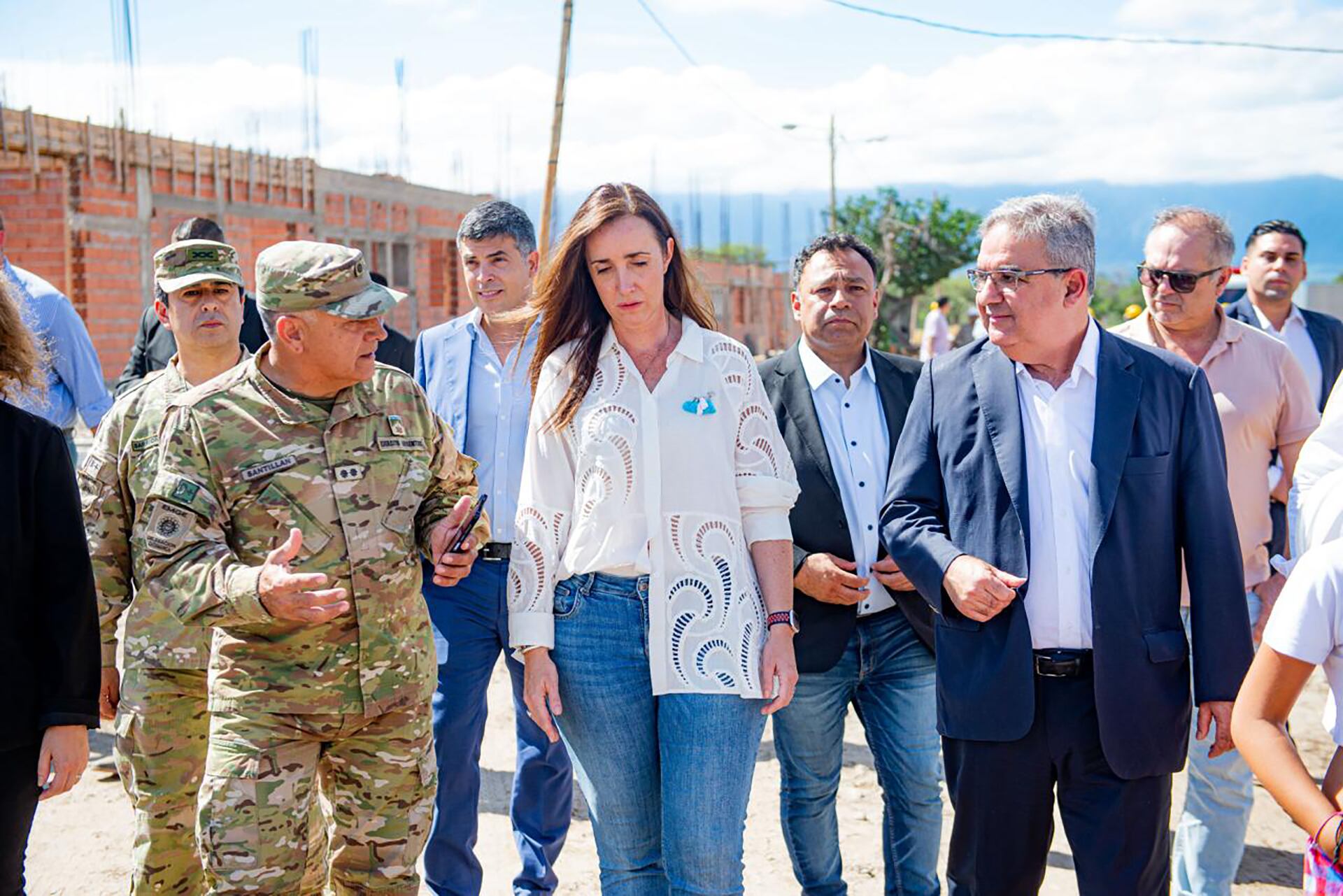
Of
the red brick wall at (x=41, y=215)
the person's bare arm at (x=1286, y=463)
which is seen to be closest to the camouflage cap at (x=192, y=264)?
the person's bare arm at (x=1286, y=463)

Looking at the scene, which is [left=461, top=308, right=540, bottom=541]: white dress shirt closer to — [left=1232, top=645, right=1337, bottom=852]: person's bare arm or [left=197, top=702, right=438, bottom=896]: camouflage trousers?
[left=197, top=702, right=438, bottom=896]: camouflage trousers

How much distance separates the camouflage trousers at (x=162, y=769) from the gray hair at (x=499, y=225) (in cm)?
183

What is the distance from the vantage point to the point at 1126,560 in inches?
110

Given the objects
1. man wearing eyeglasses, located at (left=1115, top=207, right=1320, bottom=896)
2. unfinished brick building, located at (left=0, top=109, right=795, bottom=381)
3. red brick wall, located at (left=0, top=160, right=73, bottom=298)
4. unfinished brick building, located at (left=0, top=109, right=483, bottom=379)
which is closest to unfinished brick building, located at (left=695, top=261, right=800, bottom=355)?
unfinished brick building, located at (left=0, top=109, right=795, bottom=381)

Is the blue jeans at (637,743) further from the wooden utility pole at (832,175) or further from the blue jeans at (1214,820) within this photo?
the wooden utility pole at (832,175)

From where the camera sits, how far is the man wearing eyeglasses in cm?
388

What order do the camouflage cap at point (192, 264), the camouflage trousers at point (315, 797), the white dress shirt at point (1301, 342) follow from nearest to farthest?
the camouflage trousers at point (315, 797) < the camouflage cap at point (192, 264) < the white dress shirt at point (1301, 342)

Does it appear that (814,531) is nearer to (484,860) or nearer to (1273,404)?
(1273,404)

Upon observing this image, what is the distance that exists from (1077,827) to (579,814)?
102 inches

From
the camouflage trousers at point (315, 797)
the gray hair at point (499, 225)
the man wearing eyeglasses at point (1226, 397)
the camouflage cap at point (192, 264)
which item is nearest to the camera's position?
the camouflage trousers at point (315, 797)

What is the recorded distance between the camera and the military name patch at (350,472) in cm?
284

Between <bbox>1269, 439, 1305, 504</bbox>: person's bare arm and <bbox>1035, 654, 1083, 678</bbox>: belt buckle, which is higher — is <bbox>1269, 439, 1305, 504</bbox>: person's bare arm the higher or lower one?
the higher one

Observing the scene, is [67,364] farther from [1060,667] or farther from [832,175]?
[832,175]

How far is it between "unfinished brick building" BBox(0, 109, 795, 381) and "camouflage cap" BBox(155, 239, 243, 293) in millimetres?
6172
